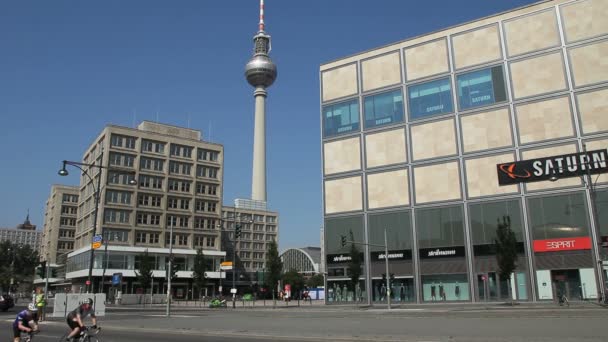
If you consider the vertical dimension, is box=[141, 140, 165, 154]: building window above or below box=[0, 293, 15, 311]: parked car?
above

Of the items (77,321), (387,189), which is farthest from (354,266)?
(77,321)

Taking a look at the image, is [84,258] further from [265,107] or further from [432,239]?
[265,107]

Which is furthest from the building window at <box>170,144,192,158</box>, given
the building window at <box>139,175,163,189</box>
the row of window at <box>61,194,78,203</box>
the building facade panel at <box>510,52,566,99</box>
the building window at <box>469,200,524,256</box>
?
the building facade panel at <box>510,52,566,99</box>

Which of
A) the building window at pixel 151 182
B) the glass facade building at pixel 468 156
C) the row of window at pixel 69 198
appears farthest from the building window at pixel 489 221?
the row of window at pixel 69 198

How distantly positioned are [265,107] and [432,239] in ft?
385

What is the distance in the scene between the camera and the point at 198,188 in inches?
4055

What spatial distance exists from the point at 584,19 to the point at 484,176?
1862cm

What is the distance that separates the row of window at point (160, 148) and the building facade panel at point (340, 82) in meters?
43.9

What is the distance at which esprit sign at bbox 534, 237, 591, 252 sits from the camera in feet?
156

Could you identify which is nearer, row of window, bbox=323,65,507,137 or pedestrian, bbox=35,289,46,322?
pedestrian, bbox=35,289,46,322

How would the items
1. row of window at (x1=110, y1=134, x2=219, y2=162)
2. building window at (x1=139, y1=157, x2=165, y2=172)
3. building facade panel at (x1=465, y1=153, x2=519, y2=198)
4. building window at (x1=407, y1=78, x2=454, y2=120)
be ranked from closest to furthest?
1. building facade panel at (x1=465, y1=153, x2=519, y2=198)
2. building window at (x1=407, y1=78, x2=454, y2=120)
3. row of window at (x1=110, y1=134, x2=219, y2=162)
4. building window at (x1=139, y1=157, x2=165, y2=172)

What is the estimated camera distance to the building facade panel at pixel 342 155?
205 ft

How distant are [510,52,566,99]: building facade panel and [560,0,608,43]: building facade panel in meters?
2.65

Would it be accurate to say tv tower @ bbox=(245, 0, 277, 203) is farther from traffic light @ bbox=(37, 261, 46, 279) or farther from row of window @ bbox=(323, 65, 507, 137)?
traffic light @ bbox=(37, 261, 46, 279)
